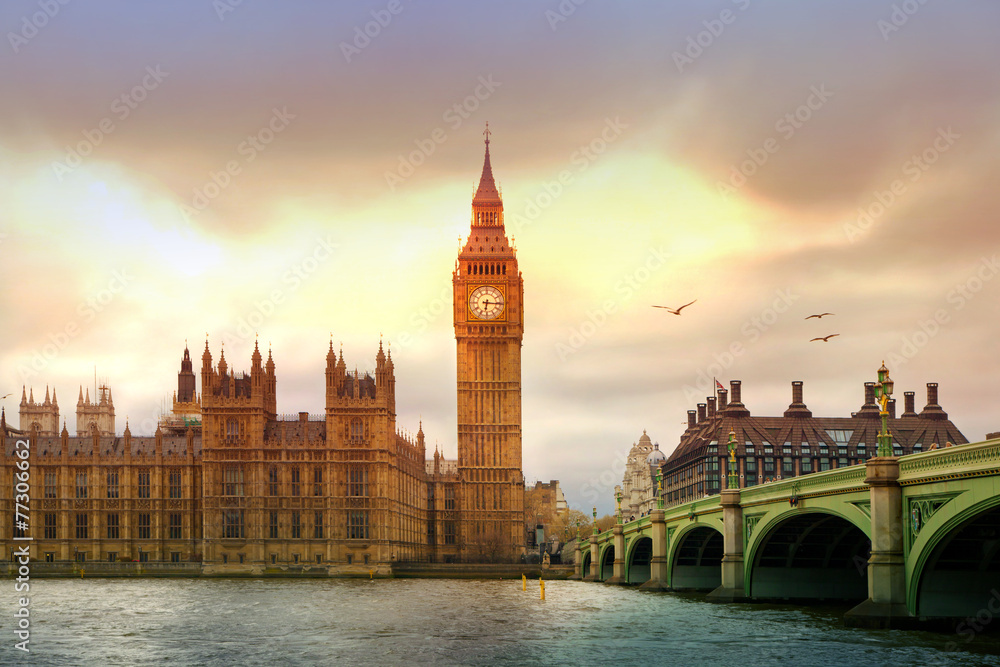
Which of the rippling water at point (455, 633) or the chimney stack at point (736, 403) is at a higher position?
the chimney stack at point (736, 403)

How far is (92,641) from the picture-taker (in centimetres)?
5244

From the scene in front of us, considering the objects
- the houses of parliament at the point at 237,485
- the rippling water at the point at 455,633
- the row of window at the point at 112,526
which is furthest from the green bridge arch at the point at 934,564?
the row of window at the point at 112,526

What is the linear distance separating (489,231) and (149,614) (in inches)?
4250

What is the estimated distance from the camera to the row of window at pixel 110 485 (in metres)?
139

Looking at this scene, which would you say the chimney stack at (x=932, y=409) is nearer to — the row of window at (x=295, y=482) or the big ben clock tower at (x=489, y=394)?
the big ben clock tower at (x=489, y=394)

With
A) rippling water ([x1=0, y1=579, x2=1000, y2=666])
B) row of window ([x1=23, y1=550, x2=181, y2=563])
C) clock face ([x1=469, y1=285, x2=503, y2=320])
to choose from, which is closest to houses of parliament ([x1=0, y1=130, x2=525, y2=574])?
row of window ([x1=23, y1=550, x2=181, y2=563])

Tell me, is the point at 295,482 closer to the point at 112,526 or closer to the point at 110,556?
the point at 112,526

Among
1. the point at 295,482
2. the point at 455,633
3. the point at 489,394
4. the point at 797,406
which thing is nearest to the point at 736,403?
the point at 797,406

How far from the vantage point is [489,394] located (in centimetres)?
16562

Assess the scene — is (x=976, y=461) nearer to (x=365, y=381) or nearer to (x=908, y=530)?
(x=908, y=530)

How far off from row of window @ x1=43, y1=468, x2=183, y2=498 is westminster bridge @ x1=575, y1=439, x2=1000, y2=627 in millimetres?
72502

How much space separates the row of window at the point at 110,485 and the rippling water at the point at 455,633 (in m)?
54.6

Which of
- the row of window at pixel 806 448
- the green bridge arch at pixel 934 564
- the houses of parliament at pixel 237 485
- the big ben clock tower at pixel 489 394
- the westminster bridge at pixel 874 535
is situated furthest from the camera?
the row of window at pixel 806 448

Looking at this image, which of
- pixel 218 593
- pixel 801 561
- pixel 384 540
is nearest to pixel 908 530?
pixel 801 561
